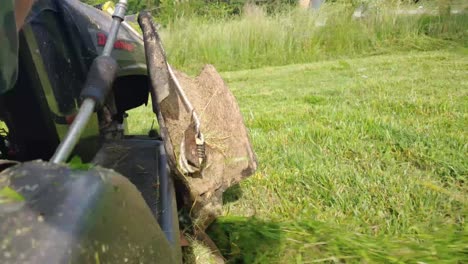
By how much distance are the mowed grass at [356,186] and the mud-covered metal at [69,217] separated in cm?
96

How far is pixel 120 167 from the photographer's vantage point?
168 centimetres

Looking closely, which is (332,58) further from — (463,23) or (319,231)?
(319,231)

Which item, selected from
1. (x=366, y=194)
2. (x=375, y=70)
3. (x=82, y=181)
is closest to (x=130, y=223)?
(x=82, y=181)

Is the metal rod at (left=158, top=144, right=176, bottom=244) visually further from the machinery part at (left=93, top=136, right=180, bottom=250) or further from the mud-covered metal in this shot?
the mud-covered metal

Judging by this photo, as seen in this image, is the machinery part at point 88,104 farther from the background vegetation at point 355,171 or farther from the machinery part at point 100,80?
the background vegetation at point 355,171

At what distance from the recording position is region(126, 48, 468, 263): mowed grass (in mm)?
1552

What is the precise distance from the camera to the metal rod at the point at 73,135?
920mm

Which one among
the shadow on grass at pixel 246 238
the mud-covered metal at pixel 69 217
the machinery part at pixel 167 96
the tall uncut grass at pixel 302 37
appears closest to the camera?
the mud-covered metal at pixel 69 217

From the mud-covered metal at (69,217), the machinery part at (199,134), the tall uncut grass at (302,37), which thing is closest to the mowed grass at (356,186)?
the machinery part at (199,134)

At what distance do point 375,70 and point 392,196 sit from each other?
4641 mm

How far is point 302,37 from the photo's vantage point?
31.8 feet

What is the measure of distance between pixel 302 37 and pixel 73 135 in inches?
360

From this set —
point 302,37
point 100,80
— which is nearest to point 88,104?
point 100,80

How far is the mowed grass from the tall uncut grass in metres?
5.68
